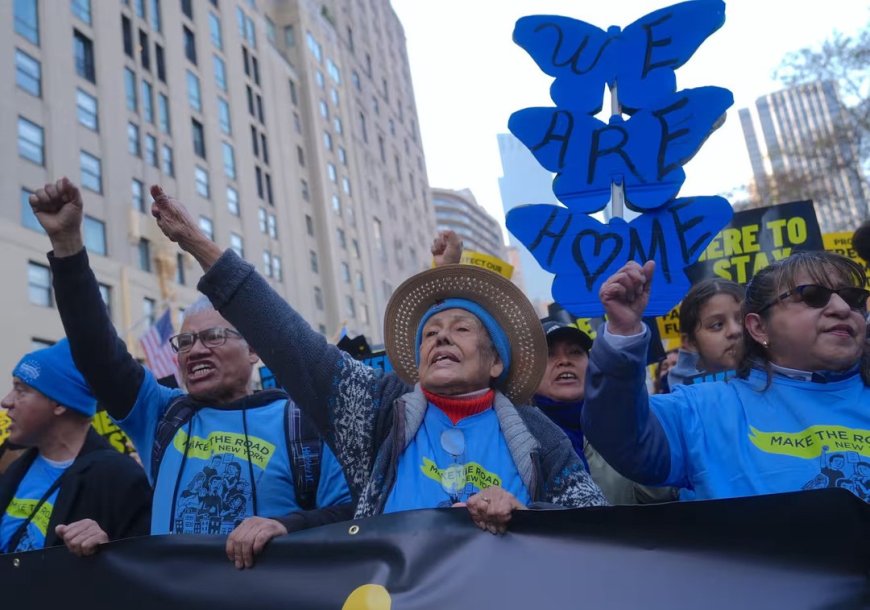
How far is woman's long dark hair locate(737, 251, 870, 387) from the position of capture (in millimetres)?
2340

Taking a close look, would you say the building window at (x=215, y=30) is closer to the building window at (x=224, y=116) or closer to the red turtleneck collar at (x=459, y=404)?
the building window at (x=224, y=116)

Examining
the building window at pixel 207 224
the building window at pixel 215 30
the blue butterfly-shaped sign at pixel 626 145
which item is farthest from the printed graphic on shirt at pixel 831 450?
the building window at pixel 215 30

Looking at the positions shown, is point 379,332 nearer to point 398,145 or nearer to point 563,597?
point 398,145

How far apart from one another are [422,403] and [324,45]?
44535mm

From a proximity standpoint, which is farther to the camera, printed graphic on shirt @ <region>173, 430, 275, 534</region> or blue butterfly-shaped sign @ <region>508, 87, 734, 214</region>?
blue butterfly-shaped sign @ <region>508, 87, 734, 214</region>

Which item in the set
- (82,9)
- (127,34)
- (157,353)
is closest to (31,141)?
(82,9)

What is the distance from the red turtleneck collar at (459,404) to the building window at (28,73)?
→ 21537 millimetres

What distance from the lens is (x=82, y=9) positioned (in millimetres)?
23891

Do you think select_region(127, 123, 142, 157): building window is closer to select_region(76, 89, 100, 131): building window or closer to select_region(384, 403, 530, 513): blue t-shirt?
select_region(76, 89, 100, 131): building window

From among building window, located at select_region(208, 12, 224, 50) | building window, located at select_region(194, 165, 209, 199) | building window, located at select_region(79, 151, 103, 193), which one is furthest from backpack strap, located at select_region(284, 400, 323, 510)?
building window, located at select_region(208, 12, 224, 50)

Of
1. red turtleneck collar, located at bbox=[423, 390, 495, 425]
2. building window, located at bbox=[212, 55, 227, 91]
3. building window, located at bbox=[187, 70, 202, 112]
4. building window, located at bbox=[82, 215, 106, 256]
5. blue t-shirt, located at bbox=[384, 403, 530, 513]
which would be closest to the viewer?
blue t-shirt, located at bbox=[384, 403, 530, 513]

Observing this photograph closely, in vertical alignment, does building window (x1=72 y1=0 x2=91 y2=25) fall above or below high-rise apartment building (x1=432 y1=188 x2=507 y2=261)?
below

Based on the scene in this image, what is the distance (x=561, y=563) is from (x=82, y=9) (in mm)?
26151

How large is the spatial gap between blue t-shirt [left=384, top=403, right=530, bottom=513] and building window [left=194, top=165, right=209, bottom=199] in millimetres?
27171
